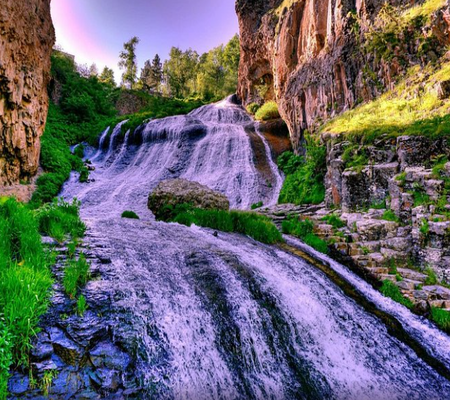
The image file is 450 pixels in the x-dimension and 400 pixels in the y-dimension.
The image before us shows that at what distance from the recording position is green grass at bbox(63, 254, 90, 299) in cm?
369

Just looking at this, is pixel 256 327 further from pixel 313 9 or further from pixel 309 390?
pixel 313 9

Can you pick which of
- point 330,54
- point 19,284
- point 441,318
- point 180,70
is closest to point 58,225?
point 19,284

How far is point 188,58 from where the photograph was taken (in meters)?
52.9

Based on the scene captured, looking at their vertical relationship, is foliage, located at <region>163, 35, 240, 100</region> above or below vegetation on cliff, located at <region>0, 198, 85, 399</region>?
above

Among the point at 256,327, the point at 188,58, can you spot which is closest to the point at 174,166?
the point at 256,327

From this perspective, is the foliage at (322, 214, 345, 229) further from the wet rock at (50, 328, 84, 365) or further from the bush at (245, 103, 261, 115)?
the bush at (245, 103, 261, 115)

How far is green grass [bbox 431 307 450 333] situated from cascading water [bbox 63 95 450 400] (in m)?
0.22

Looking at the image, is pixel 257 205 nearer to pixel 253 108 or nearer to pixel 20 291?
pixel 20 291

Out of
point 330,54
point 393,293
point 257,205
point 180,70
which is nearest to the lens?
point 393,293

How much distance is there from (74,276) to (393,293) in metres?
6.28

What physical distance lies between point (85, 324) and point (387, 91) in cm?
1456

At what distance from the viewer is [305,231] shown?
30.2 feet

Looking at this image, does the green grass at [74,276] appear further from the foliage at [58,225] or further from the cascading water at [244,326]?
the foliage at [58,225]

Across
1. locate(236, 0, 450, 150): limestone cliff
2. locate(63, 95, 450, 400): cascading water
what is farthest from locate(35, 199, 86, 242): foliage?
locate(236, 0, 450, 150): limestone cliff
